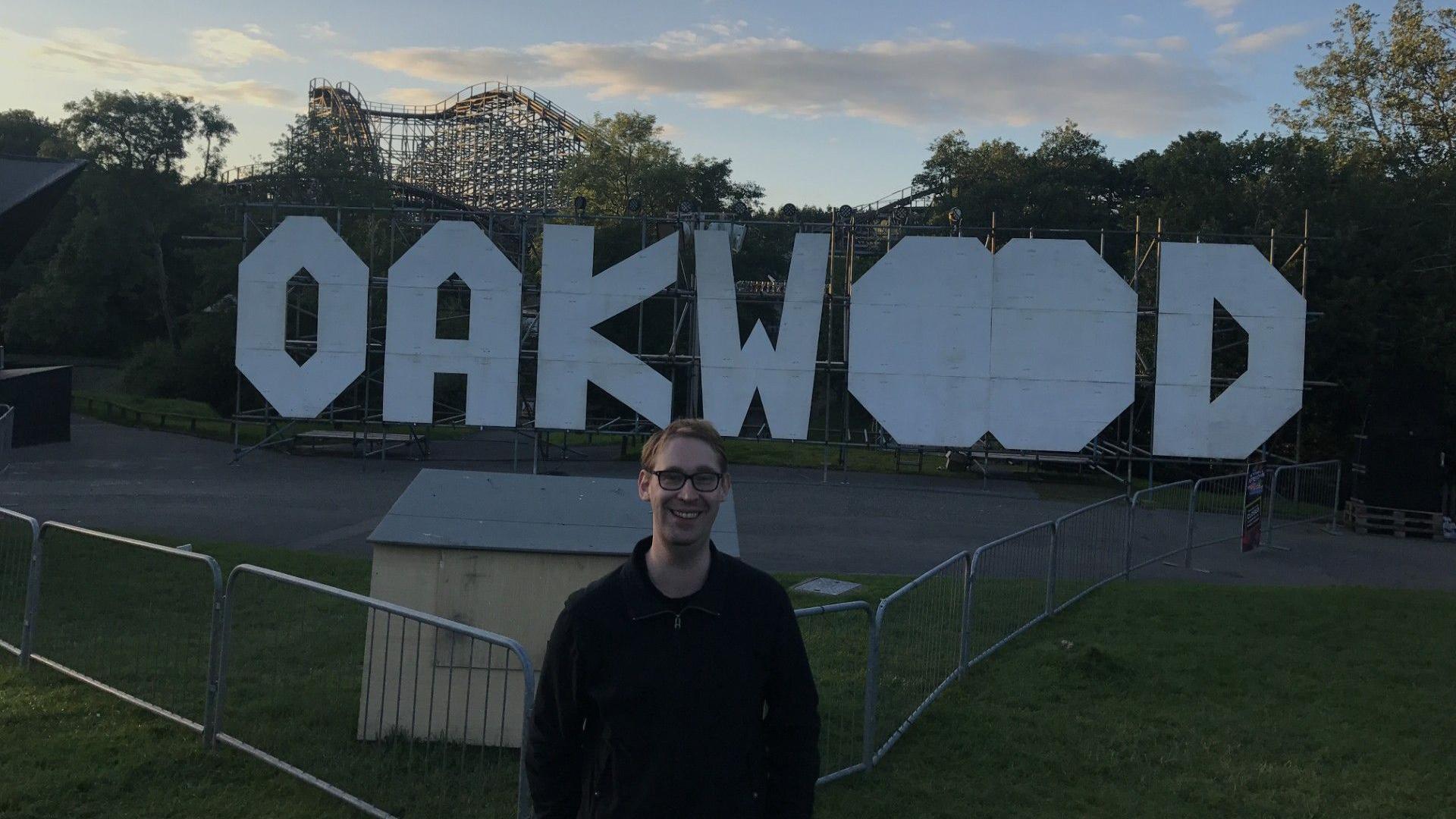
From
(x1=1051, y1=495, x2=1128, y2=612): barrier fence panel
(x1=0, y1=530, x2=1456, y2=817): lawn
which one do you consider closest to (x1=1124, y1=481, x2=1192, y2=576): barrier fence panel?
(x1=1051, y1=495, x2=1128, y2=612): barrier fence panel

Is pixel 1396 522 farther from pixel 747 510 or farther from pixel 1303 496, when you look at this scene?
pixel 747 510

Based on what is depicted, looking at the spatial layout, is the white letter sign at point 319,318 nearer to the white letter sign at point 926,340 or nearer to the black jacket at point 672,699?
the white letter sign at point 926,340

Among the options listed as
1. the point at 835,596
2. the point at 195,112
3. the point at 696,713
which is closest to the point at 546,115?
the point at 195,112

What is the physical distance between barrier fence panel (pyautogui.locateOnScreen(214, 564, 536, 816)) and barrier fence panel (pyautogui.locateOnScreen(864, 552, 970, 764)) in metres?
1.98

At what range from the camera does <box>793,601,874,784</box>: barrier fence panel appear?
6.04m

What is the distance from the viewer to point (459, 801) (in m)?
5.01

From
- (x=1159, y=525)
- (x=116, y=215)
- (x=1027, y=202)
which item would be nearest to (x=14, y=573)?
(x=1159, y=525)

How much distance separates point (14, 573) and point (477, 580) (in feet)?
13.0

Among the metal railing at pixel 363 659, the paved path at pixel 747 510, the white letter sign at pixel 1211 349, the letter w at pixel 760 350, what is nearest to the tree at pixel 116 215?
A: the paved path at pixel 747 510

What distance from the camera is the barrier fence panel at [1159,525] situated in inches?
524

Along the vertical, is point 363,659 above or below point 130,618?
above

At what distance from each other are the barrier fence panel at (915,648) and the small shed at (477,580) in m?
1.17

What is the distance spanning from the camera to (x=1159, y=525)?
14.0 metres

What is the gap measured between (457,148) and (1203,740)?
49573mm
